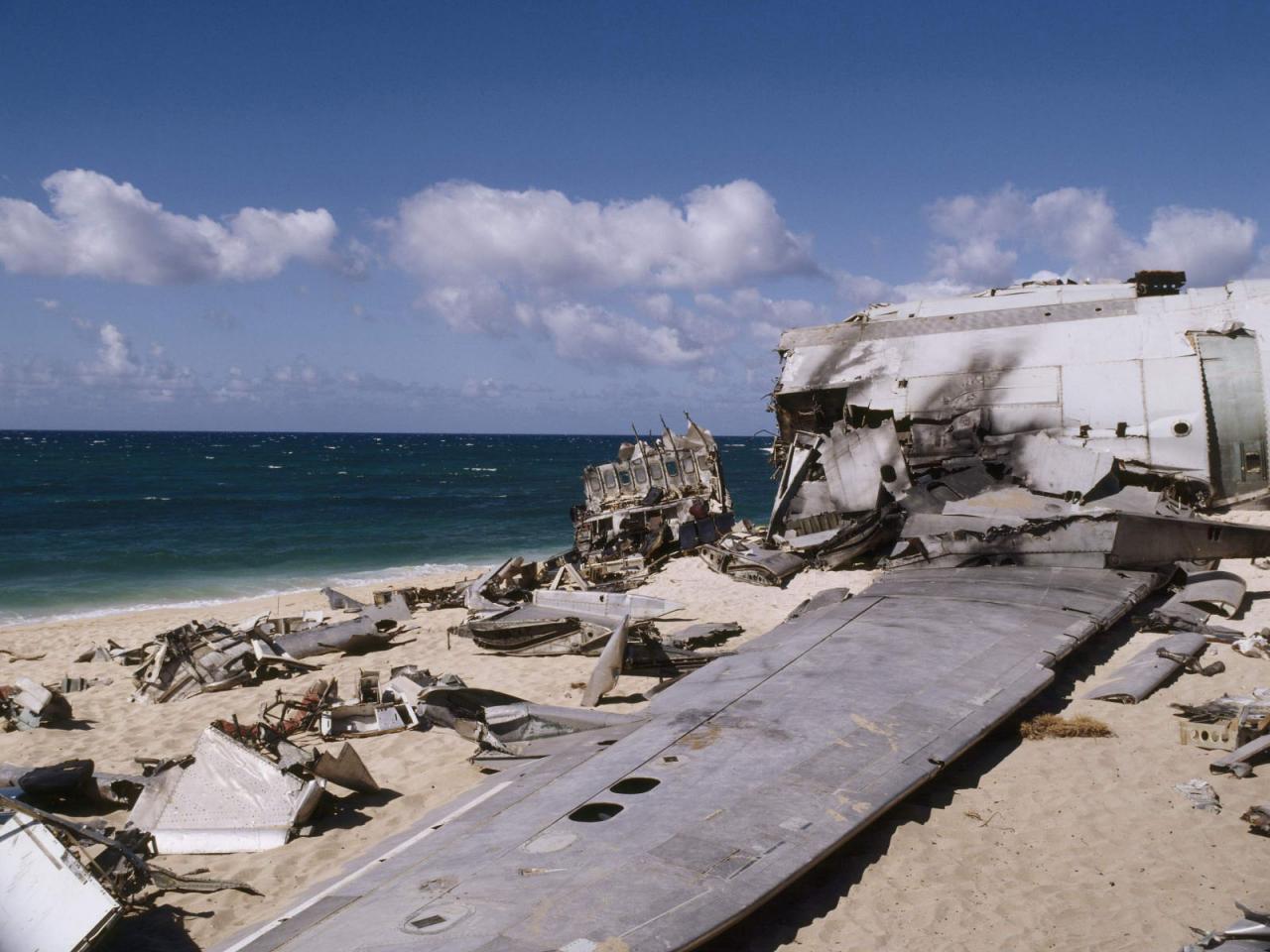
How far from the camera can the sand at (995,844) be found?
514cm

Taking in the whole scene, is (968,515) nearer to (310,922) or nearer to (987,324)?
(987,324)

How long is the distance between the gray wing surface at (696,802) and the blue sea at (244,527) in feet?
73.8

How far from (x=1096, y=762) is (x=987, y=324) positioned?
1707 cm

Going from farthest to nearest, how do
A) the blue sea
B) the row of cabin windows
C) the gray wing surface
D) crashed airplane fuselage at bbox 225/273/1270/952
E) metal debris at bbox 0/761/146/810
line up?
1. the blue sea
2. the row of cabin windows
3. metal debris at bbox 0/761/146/810
4. crashed airplane fuselage at bbox 225/273/1270/952
5. the gray wing surface

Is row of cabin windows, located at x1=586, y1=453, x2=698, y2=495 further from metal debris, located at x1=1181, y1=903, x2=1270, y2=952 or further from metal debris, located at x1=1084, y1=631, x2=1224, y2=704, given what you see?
metal debris, located at x1=1181, y1=903, x2=1270, y2=952

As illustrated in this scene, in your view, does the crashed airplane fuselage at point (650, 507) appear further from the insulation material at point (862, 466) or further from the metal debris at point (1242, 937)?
the metal debris at point (1242, 937)

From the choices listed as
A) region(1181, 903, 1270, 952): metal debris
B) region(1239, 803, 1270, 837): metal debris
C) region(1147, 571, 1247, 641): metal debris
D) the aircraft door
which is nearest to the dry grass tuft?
region(1239, 803, 1270, 837): metal debris

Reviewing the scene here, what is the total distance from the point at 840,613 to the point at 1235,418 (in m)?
13.9

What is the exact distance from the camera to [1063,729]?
805 centimetres

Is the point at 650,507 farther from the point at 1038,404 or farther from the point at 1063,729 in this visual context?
the point at 1063,729

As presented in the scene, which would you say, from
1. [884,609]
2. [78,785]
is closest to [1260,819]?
[884,609]

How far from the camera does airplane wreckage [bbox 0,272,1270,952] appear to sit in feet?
16.0

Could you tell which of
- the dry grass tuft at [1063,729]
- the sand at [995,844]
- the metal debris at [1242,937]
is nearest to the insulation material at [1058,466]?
the sand at [995,844]

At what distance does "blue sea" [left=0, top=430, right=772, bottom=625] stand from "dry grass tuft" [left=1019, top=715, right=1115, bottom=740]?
24201mm
